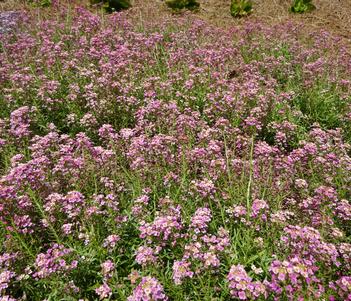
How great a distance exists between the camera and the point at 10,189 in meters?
3.48

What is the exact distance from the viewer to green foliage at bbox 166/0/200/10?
11.7m

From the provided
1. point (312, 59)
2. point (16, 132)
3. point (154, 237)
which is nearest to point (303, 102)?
point (312, 59)

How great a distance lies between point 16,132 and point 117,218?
2216 mm

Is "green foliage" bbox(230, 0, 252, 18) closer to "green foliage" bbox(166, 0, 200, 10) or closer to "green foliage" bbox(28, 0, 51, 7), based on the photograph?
"green foliage" bbox(166, 0, 200, 10)

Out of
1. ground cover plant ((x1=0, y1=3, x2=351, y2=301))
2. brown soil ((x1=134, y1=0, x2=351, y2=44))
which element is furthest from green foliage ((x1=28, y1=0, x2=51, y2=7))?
ground cover plant ((x1=0, y1=3, x2=351, y2=301))

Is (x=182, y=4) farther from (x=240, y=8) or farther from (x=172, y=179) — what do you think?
(x=172, y=179)

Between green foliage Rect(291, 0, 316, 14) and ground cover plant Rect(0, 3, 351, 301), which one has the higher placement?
green foliage Rect(291, 0, 316, 14)

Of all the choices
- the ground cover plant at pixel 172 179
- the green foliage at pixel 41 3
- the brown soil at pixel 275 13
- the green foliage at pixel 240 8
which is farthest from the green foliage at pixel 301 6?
the green foliage at pixel 41 3

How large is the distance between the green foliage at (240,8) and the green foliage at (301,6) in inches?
61.6

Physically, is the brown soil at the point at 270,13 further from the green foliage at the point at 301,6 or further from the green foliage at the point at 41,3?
the green foliage at the point at 41,3

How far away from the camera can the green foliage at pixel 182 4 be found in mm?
11666

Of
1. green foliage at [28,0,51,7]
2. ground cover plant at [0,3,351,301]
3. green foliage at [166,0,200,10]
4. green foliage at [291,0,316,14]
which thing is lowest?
ground cover plant at [0,3,351,301]

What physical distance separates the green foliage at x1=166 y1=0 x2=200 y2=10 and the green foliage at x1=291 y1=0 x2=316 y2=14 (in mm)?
3518

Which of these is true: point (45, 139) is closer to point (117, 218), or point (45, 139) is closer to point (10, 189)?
point (10, 189)
